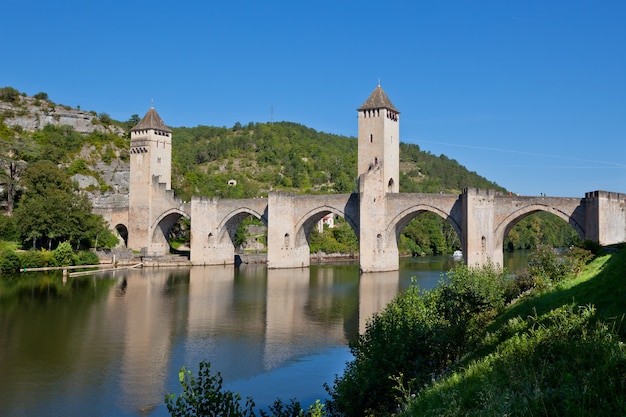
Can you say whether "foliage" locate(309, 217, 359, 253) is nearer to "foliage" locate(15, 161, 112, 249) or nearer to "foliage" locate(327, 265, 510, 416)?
"foliage" locate(15, 161, 112, 249)

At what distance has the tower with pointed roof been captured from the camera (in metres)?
37.4

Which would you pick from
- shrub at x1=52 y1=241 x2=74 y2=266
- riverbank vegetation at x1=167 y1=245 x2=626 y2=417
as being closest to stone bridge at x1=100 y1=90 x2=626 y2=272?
shrub at x1=52 y1=241 x2=74 y2=266

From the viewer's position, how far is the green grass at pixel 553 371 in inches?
196

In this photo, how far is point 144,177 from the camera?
150 feet

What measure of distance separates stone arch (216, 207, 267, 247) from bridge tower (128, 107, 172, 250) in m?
5.96

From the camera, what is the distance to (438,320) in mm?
11594

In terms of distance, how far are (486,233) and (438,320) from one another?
72.2 ft

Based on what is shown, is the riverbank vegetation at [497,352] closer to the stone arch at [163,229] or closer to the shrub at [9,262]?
the shrub at [9,262]

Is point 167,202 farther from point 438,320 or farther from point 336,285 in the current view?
point 438,320

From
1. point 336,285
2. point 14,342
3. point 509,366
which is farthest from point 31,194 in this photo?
point 509,366

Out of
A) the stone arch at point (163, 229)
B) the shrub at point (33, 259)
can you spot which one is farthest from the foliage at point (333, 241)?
the shrub at point (33, 259)

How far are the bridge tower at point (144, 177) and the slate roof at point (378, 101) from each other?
16.5m

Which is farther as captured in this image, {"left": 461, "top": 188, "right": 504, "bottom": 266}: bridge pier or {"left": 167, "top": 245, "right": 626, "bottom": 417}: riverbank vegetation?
{"left": 461, "top": 188, "right": 504, "bottom": 266}: bridge pier

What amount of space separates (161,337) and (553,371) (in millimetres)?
14033
